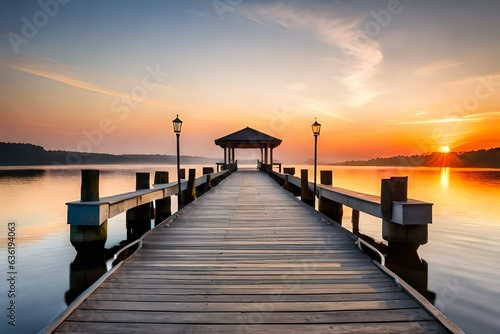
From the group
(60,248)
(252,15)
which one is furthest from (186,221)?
(252,15)

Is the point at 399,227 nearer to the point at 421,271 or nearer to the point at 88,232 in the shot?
the point at 421,271

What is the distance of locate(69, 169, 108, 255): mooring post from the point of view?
5.11 meters

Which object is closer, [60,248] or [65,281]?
[65,281]

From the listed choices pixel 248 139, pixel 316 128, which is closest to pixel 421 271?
pixel 316 128

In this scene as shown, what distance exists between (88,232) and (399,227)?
228 inches

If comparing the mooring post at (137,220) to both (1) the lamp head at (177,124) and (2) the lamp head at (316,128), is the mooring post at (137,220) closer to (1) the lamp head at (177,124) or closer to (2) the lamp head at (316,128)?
(1) the lamp head at (177,124)

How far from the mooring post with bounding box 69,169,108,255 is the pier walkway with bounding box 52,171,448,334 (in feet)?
4.23

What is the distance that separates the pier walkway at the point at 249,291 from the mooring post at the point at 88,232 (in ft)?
4.23

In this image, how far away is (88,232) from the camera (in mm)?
5125

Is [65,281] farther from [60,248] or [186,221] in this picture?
[60,248]

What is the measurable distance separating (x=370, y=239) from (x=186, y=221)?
643 centimetres

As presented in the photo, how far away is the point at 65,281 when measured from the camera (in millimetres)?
5723

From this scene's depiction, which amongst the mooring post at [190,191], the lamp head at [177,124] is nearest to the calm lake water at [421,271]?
the mooring post at [190,191]

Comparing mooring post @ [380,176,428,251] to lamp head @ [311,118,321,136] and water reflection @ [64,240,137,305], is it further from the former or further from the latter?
lamp head @ [311,118,321,136]
